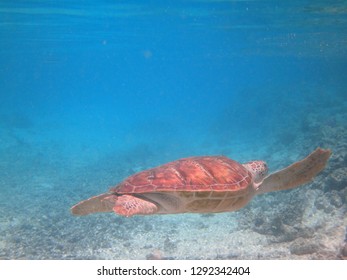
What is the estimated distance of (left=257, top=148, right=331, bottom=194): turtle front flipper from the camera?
420cm

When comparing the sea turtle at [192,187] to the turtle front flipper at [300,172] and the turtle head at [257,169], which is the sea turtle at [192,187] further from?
the turtle head at [257,169]

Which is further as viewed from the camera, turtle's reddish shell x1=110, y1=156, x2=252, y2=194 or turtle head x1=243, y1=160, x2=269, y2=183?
turtle head x1=243, y1=160, x2=269, y2=183

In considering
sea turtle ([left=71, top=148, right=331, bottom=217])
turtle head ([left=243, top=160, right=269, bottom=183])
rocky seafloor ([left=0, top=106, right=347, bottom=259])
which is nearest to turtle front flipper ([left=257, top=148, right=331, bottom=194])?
sea turtle ([left=71, top=148, right=331, bottom=217])

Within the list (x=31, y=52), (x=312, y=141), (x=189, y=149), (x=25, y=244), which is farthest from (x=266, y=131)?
(x=31, y=52)

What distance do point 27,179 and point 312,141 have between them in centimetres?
1359

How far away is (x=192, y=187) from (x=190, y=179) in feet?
0.52

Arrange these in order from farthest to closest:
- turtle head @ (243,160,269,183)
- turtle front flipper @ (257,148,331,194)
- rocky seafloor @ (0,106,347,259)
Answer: rocky seafloor @ (0,106,347,259) < turtle head @ (243,160,269,183) < turtle front flipper @ (257,148,331,194)

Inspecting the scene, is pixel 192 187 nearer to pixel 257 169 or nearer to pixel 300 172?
pixel 257 169

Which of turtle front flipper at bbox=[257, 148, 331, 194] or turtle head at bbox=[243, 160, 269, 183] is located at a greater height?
turtle head at bbox=[243, 160, 269, 183]

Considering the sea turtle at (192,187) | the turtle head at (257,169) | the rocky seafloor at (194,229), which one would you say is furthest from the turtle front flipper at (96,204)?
the rocky seafloor at (194,229)

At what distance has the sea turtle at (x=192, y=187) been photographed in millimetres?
3961

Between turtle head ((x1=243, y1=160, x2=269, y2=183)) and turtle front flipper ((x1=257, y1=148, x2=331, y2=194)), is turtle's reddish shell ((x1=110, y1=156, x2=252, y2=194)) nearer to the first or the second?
turtle head ((x1=243, y1=160, x2=269, y2=183))

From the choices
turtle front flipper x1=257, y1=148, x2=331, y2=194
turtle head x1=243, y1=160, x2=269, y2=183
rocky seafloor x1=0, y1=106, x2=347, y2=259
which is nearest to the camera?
turtle front flipper x1=257, y1=148, x2=331, y2=194

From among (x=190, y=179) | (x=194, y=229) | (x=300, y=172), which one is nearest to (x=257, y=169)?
(x=300, y=172)
